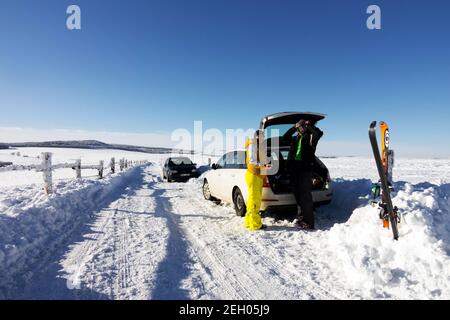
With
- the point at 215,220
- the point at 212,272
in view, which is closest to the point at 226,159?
the point at 215,220

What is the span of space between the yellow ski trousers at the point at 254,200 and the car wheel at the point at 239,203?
818 millimetres

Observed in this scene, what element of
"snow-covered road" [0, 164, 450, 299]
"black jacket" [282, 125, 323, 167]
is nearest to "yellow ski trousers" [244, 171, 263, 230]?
"snow-covered road" [0, 164, 450, 299]

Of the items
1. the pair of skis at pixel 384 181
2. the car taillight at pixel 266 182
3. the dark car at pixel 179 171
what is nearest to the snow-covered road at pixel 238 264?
the pair of skis at pixel 384 181

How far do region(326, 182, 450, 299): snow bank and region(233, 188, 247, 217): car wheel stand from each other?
2361 millimetres

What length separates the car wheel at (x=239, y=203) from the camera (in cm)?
712

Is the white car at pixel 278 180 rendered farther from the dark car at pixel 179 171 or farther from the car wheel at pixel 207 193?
the dark car at pixel 179 171

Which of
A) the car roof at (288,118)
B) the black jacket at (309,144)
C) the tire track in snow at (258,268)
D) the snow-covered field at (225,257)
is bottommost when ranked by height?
the tire track in snow at (258,268)

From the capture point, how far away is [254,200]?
616cm

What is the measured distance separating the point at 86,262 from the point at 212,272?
1814 mm

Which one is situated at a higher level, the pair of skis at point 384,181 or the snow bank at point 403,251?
the pair of skis at point 384,181

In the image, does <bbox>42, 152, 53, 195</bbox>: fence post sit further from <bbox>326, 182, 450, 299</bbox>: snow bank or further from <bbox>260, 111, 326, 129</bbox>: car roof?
<bbox>326, 182, 450, 299</bbox>: snow bank

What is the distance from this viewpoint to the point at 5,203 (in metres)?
6.75
